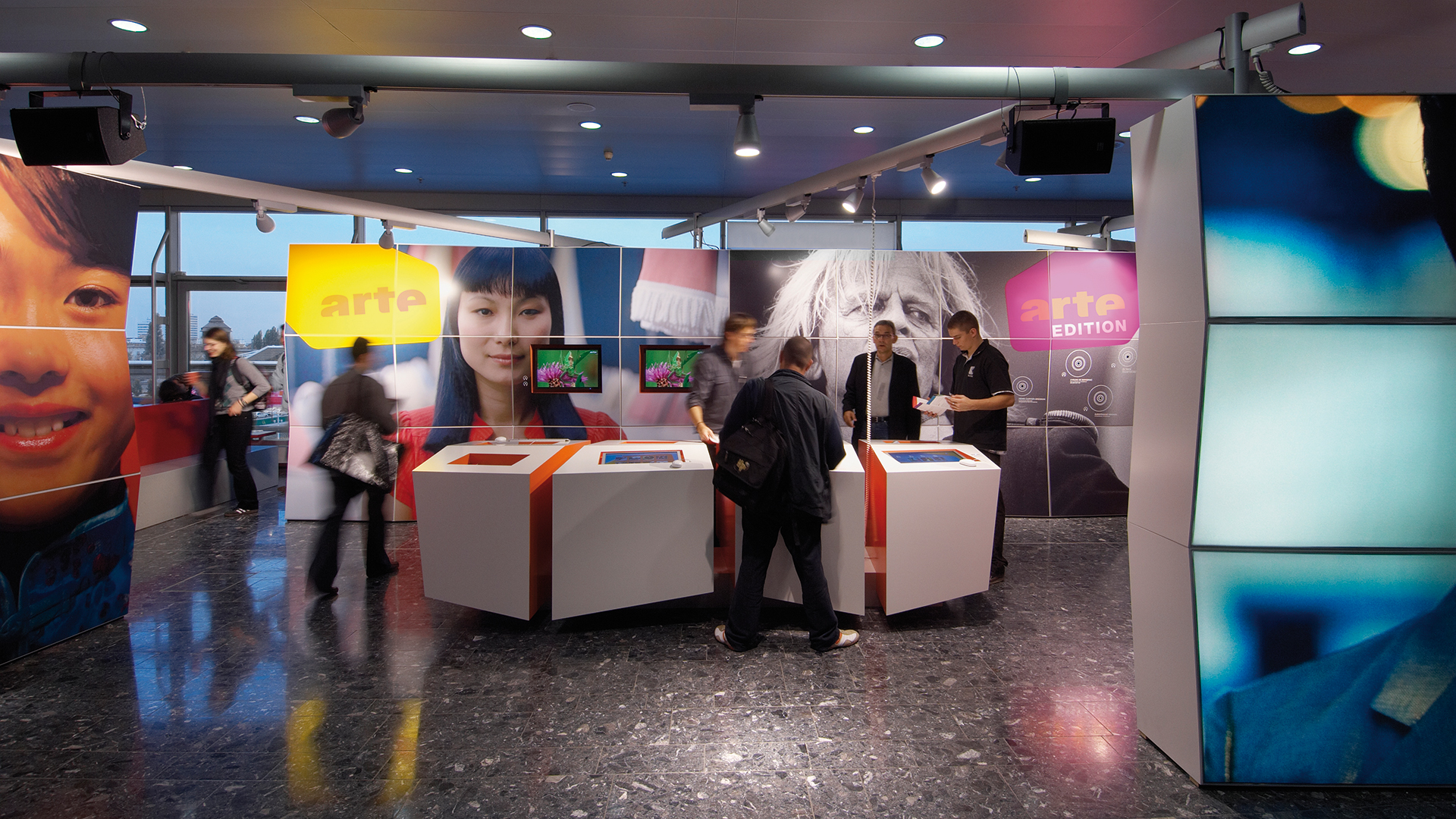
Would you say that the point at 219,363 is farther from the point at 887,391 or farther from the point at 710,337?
the point at 887,391

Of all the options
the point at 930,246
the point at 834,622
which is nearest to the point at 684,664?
the point at 834,622

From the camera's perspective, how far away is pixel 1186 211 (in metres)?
2.46

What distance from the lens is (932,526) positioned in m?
3.80

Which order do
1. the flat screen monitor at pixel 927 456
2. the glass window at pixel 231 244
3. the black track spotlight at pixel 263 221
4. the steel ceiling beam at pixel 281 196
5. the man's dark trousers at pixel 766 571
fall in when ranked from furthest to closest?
the glass window at pixel 231 244 → the black track spotlight at pixel 263 221 → the steel ceiling beam at pixel 281 196 → the flat screen monitor at pixel 927 456 → the man's dark trousers at pixel 766 571

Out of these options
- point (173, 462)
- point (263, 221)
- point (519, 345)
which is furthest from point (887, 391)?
point (173, 462)

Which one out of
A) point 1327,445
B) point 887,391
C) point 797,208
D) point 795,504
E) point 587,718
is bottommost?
point 587,718

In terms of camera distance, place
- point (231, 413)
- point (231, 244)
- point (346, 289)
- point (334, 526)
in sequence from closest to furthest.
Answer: point (334, 526) < point (346, 289) < point (231, 413) < point (231, 244)

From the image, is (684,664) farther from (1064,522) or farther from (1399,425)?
(1064,522)

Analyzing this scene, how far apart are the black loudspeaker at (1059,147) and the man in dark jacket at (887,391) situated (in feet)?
7.41

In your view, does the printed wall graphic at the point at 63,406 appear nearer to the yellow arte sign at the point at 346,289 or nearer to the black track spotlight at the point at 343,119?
the black track spotlight at the point at 343,119

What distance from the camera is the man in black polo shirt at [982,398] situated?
456 cm

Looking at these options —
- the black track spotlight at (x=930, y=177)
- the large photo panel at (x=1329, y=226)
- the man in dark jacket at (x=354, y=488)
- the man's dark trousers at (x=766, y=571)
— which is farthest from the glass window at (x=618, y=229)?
the large photo panel at (x=1329, y=226)

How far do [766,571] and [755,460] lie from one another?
2.09 ft

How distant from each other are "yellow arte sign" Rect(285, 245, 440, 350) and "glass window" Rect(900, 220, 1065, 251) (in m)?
5.87
